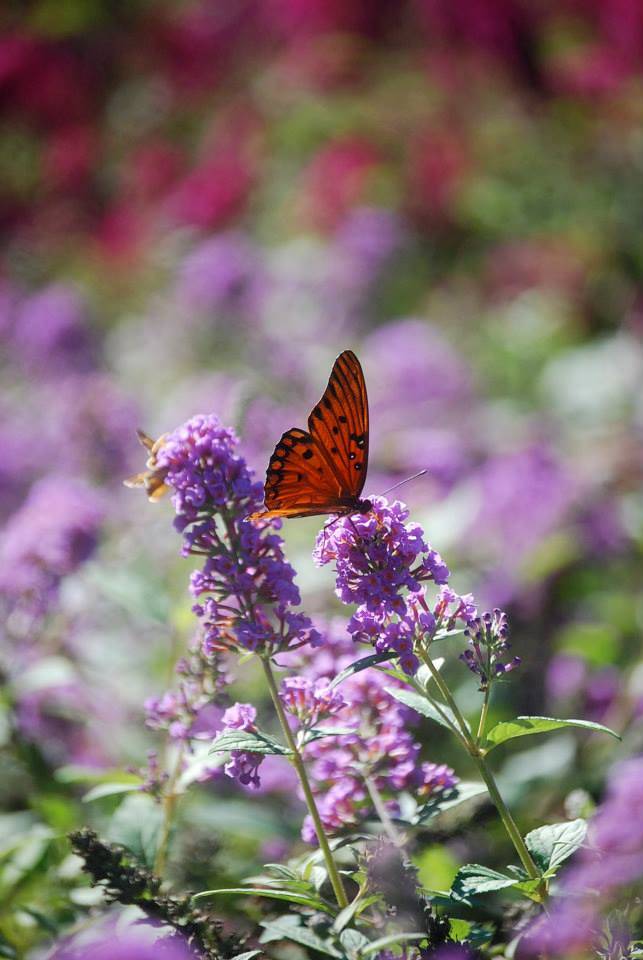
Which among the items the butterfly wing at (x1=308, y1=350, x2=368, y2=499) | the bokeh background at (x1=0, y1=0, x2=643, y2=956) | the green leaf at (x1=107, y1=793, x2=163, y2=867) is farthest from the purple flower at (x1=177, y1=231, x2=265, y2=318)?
the butterfly wing at (x1=308, y1=350, x2=368, y2=499)

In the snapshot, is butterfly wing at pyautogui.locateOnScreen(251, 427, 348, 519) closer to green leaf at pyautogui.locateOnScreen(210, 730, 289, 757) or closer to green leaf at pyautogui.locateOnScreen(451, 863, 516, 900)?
green leaf at pyautogui.locateOnScreen(210, 730, 289, 757)

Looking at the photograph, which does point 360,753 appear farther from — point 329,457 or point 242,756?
point 329,457

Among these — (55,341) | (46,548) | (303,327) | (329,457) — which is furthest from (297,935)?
(303,327)

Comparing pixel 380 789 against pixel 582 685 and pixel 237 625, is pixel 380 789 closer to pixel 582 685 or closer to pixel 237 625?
pixel 237 625

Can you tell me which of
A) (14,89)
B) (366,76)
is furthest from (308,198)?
(14,89)

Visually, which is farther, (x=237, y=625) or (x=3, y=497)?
(x=3, y=497)

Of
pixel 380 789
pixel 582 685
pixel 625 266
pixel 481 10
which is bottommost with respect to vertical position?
pixel 380 789
